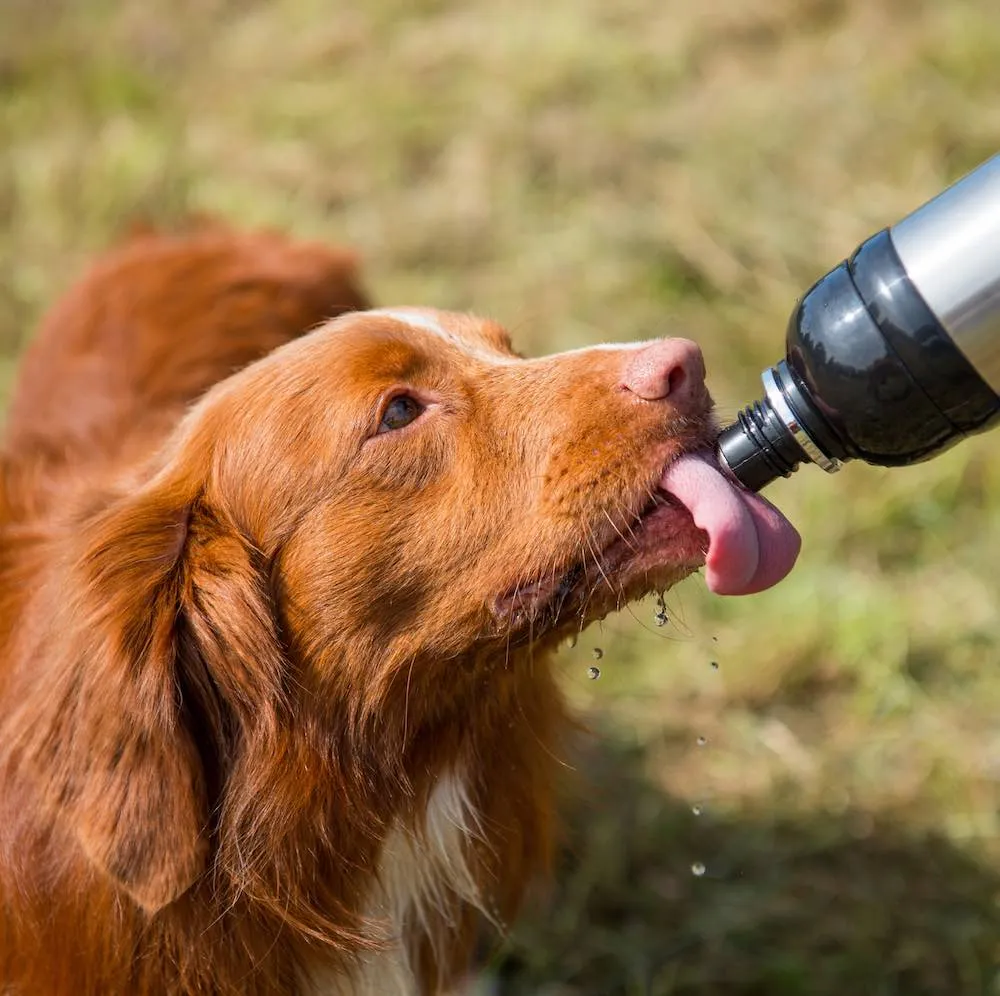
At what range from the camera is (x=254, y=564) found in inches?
112

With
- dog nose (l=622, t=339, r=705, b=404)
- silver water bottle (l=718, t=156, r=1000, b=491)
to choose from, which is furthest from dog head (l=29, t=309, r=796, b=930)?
silver water bottle (l=718, t=156, r=1000, b=491)

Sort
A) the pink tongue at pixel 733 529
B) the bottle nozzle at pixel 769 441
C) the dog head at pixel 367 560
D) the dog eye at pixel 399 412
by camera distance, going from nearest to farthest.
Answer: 1. the bottle nozzle at pixel 769 441
2. the pink tongue at pixel 733 529
3. the dog head at pixel 367 560
4. the dog eye at pixel 399 412

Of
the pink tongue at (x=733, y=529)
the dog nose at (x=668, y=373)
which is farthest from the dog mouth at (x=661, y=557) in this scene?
the dog nose at (x=668, y=373)

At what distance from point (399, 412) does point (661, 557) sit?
2.14ft

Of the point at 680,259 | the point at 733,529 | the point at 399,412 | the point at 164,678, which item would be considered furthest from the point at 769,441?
the point at 680,259

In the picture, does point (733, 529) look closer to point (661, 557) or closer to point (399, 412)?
point (661, 557)

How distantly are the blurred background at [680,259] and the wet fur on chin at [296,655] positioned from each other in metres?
0.77

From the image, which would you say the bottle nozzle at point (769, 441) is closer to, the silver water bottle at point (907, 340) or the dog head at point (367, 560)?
the silver water bottle at point (907, 340)

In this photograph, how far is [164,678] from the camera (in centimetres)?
261

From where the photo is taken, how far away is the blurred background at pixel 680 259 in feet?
13.0

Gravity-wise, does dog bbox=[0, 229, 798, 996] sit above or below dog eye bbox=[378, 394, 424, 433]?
→ below

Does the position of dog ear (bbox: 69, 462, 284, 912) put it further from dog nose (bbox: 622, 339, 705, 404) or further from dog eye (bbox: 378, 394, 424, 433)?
dog nose (bbox: 622, 339, 705, 404)

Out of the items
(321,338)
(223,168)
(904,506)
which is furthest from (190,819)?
(223,168)

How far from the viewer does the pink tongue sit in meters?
2.58
